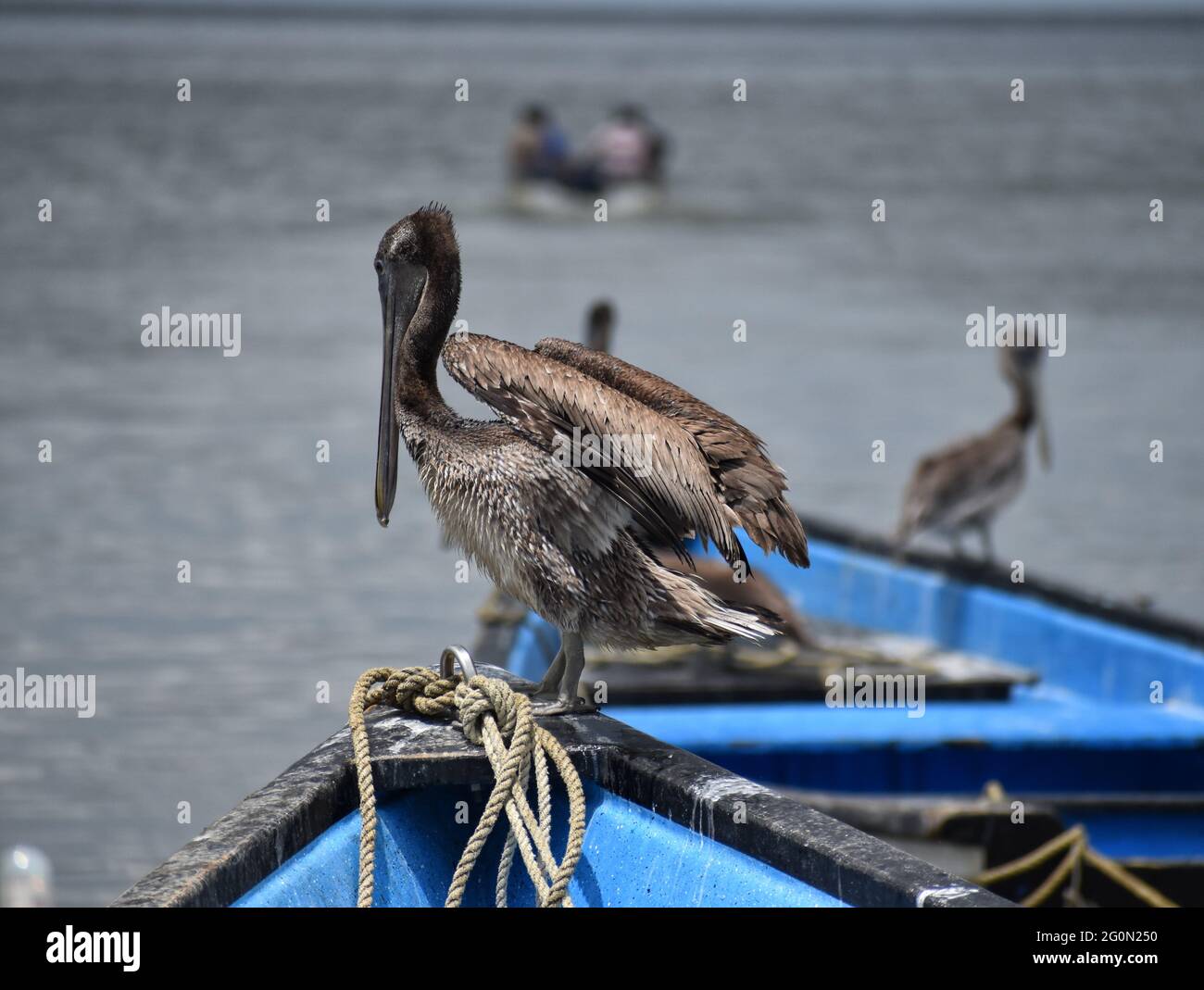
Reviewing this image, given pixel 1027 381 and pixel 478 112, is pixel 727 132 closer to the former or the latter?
pixel 478 112

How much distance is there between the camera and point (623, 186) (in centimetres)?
2709

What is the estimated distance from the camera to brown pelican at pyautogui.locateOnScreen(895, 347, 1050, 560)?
26.2 ft

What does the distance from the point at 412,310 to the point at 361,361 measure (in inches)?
502

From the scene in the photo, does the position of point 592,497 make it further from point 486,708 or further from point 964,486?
point 964,486

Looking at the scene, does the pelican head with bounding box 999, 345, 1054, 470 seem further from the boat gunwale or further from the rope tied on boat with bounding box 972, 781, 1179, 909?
the rope tied on boat with bounding box 972, 781, 1179, 909

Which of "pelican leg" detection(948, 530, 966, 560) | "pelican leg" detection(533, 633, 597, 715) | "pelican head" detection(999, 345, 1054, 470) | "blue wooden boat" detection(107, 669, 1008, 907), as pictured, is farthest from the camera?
"pelican head" detection(999, 345, 1054, 470)

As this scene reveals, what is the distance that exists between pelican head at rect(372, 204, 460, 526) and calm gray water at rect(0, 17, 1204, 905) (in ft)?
8.98

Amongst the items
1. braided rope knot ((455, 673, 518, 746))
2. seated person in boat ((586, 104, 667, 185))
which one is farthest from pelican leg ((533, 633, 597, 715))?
seated person in boat ((586, 104, 667, 185))

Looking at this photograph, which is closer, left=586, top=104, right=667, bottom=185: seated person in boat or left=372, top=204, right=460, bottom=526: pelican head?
left=372, top=204, right=460, bottom=526: pelican head

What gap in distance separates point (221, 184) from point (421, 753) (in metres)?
29.2

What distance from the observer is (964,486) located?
26.3 feet

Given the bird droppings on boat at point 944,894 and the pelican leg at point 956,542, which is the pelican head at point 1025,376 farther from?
the bird droppings on boat at point 944,894

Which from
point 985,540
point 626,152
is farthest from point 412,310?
point 626,152

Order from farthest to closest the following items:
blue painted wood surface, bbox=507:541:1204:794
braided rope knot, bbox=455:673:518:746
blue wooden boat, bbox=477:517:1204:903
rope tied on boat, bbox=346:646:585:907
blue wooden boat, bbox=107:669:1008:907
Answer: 1. blue painted wood surface, bbox=507:541:1204:794
2. blue wooden boat, bbox=477:517:1204:903
3. braided rope knot, bbox=455:673:518:746
4. rope tied on boat, bbox=346:646:585:907
5. blue wooden boat, bbox=107:669:1008:907
